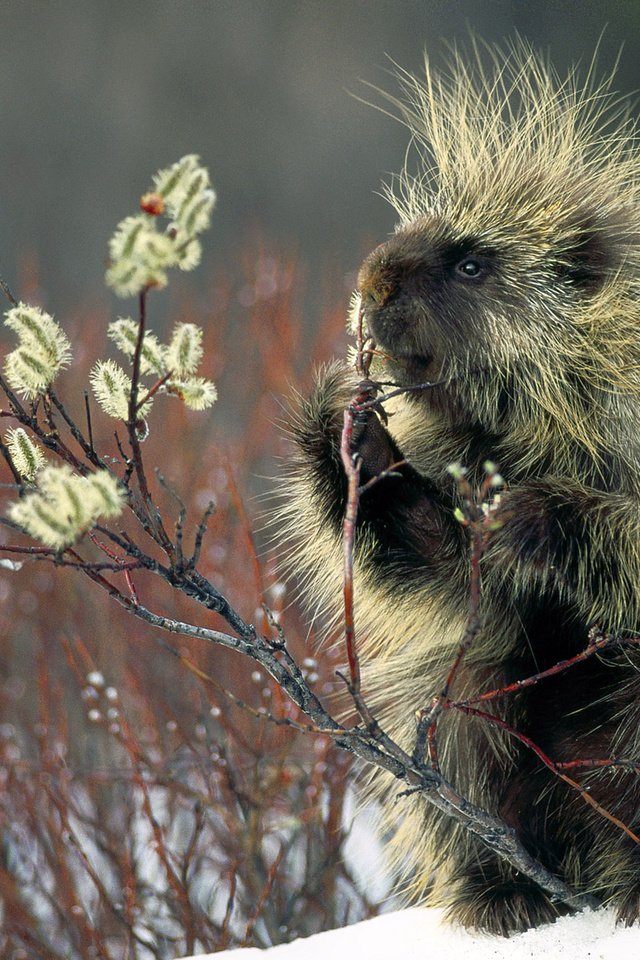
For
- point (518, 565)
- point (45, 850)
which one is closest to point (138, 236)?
point (518, 565)

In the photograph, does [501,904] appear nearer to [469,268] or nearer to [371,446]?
[371,446]

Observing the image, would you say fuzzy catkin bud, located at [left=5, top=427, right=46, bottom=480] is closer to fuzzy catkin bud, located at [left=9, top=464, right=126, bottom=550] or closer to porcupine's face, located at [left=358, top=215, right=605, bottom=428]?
fuzzy catkin bud, located at [left=9, top=464, right=126, bottom=550]

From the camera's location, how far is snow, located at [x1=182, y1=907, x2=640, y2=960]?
1671mm

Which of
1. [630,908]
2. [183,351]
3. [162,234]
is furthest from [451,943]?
[162,234]

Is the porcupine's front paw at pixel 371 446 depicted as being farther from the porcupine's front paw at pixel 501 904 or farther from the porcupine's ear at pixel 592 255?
the porcupine's front paw at pixel 501 904

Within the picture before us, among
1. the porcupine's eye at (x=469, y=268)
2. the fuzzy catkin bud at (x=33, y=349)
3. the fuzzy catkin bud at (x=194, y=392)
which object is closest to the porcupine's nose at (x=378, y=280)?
the porcupine's eye at (x=469, y=268)

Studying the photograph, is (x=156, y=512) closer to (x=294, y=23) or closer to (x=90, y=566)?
(x=90, y=566)

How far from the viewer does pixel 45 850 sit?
2.62m

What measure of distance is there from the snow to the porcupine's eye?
42.1 inches

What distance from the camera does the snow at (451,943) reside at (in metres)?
1.67

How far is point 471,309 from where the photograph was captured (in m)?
1.73

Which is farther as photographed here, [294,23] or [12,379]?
[294,23]

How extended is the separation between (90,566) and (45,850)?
1641 mm

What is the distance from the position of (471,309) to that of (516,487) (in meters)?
0.31
